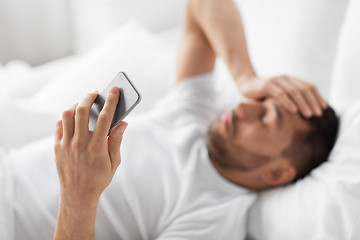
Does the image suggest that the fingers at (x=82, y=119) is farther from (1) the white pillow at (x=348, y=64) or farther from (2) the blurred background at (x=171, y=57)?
(1) the white pillow at (x=348, y=64)

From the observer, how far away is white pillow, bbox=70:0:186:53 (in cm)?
166

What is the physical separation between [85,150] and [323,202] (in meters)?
0.51

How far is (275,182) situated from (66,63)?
3.11ft

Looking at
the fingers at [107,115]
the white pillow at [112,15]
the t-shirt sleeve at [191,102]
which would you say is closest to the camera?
the fingers at [107,115]

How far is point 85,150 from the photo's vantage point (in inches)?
22.7

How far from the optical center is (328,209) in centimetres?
80

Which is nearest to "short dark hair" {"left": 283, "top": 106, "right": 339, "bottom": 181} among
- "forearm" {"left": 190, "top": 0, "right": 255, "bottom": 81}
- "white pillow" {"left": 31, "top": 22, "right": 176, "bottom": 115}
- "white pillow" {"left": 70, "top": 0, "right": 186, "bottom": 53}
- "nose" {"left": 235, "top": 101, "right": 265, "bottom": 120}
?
"nose" {"left": 235, "top": 101, "right": 265, "bottom": 120}

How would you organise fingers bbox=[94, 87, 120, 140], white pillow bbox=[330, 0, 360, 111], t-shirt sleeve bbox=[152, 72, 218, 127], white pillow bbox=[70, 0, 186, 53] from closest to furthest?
fingers bbox=[94, 87, 120, 140]
white pillow bbox=[330, 0, 360, 111]
t-shirt sleeve bbox=[152, 72, 218, 127]
white pillow bbox=[70, 0, 186, 53]

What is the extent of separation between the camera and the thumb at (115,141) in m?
0.58

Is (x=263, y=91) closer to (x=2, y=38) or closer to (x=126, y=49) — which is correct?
(x=126, y=49)

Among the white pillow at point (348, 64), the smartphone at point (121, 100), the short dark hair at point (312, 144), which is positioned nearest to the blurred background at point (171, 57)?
the white pillow at point (348, 64)

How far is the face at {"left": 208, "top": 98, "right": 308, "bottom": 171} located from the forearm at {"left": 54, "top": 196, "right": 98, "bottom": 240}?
424 mm

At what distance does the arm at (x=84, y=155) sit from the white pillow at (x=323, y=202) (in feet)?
1.43

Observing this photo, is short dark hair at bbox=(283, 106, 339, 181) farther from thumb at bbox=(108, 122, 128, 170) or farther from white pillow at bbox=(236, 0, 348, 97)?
thumb at bbox=(108, 122, 128, 170)
